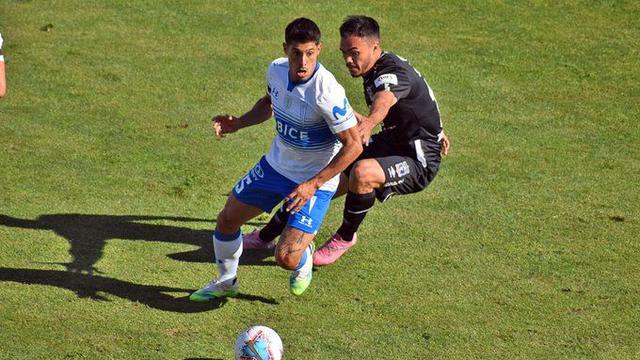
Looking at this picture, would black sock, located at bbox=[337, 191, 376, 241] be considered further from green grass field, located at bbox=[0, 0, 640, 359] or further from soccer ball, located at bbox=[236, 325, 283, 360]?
soccer ball, located at bbox=[236, 325, 283, 360]

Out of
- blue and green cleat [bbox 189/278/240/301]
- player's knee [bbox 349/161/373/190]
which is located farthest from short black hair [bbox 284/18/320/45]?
blue and green cleat [bbox 189/278/240/301]

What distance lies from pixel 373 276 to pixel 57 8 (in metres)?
9.12

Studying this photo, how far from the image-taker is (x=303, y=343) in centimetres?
960

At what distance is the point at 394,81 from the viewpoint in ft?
35.2

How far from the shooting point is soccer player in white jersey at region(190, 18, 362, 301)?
9.40 m

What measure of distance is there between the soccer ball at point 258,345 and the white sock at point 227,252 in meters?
1.18

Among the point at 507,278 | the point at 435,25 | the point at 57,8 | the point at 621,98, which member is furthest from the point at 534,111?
the point at 57,8

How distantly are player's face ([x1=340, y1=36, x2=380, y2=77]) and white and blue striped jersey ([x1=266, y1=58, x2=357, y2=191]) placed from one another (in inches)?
33.6

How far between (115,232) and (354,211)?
2.58 m

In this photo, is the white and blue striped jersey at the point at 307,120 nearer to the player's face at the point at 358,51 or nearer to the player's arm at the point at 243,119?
the player's arm at the point at 243,119

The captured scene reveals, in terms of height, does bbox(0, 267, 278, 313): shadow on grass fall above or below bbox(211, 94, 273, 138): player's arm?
below

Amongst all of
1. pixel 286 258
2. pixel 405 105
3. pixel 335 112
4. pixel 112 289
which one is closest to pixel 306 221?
pixel 286 258

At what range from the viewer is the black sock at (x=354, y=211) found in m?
10.9

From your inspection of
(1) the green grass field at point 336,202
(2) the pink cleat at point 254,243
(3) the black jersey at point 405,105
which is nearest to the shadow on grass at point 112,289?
(1) the green grass field at point 336,202
